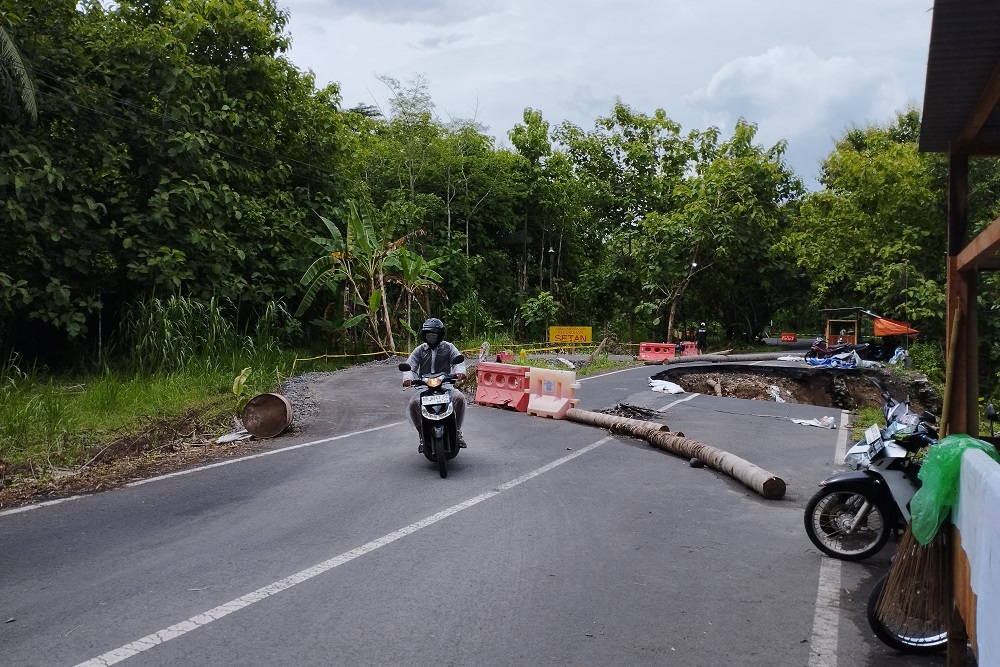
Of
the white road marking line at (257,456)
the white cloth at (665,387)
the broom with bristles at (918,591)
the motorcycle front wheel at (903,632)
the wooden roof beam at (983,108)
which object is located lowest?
the white cloth at (665,387)

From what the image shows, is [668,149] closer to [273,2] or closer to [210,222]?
[273,2]

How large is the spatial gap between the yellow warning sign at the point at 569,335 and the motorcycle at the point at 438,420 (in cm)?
2757

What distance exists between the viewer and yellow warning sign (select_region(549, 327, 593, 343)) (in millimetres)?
36031

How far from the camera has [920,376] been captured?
23.2 meters

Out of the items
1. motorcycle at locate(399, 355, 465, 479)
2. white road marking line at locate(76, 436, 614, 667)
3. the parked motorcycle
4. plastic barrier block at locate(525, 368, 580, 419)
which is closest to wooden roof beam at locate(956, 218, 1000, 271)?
white road marking line at locate(76, 436, 614, 667)

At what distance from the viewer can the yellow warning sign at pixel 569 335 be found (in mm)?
36031

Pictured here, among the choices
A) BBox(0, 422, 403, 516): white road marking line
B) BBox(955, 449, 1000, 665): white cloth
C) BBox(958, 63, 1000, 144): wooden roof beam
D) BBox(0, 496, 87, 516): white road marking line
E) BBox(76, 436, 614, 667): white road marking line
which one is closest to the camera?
BBox(955, 449, 1000, 665): white cloth

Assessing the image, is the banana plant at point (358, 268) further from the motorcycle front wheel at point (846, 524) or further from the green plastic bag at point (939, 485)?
the green plastic bag at point (939, 485)

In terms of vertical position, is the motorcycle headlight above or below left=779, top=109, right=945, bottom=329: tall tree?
below

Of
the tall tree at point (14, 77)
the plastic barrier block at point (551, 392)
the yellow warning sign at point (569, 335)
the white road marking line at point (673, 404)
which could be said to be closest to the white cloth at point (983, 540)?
the plastic barrier block at point (551, 392)

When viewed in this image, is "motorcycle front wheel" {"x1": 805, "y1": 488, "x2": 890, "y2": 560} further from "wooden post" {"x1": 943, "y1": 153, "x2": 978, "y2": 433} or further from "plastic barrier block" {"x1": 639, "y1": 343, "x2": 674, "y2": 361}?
"plastic barrier block" {"x1": 639, "y1": 343, "x2": 674, "y2": 361}

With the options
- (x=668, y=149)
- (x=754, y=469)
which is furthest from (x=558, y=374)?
→ (x=668, y=149)

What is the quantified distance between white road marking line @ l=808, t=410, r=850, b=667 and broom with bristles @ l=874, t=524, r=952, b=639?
12.8 inches

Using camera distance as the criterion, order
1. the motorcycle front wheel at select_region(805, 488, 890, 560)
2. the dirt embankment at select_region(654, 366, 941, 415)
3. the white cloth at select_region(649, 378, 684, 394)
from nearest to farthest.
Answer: the motorcycle front wheel at select_region(805, 488, 890, 560)
the white cloth at select_region(649, 378, 684, 394)
the dirt embankment at select_region(654, 366, 941, 415)
